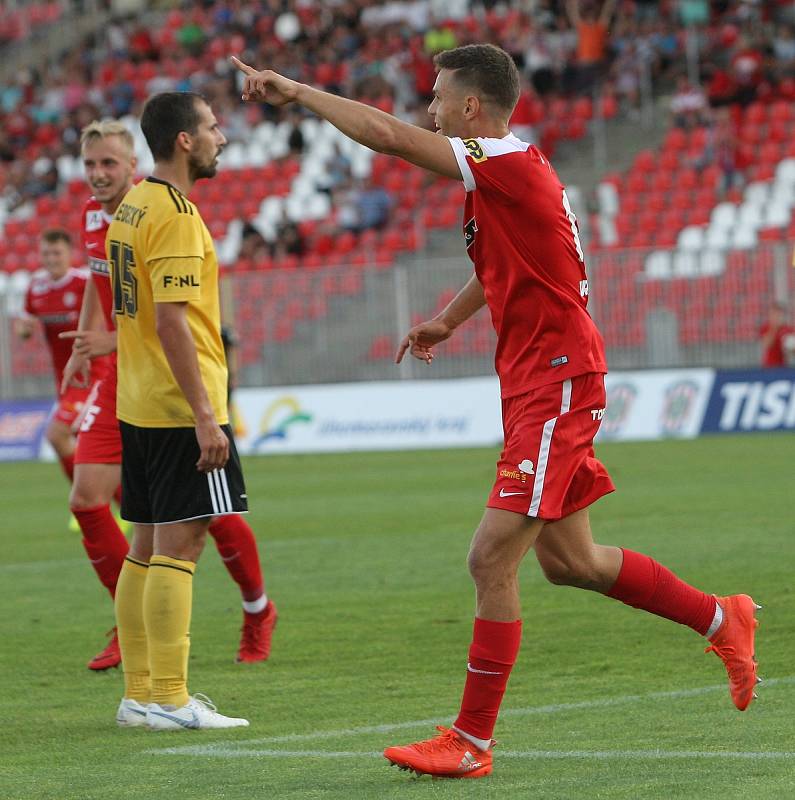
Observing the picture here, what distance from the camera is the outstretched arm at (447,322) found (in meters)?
6.16

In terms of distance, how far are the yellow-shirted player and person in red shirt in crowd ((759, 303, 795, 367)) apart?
17.3 metres

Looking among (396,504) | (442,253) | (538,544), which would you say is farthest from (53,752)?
(442,253)

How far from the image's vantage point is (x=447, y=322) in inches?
245

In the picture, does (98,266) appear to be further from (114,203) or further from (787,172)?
(787,172)

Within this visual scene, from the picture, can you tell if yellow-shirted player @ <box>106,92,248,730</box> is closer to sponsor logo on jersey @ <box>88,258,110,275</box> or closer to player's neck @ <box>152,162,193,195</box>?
player's neck @ <box>152,162,193,195</box>

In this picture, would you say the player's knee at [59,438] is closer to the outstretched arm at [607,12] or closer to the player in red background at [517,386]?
the player in red background at [517,386]

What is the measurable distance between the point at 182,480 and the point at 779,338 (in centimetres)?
1773

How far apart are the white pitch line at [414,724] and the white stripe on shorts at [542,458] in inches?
41.0

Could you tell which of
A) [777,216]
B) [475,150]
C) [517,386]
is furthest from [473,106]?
[777,216]

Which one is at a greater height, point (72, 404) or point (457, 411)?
point (72, 404)

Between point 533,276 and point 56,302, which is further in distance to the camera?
point 56,302

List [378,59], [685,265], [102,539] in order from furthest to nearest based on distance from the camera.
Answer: [378,59], [685,265], [102,539]

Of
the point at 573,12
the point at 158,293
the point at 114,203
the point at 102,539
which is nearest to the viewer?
the point at 158,293

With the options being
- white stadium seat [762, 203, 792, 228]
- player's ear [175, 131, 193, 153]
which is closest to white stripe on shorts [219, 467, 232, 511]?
player's ear [175, 131, 193, 153]
